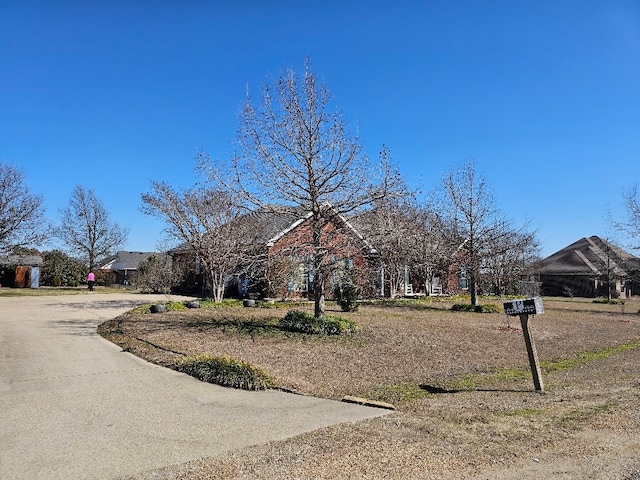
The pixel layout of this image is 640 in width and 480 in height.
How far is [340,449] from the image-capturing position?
14.6ft

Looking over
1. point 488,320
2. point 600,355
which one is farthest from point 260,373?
point 488,320

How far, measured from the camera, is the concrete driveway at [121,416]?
4.23m

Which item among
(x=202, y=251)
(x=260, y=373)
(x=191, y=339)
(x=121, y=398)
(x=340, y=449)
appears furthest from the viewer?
(x=202, y=251)

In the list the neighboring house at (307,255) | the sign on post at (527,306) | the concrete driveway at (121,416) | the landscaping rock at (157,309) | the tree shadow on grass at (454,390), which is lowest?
the tree shadow on grass at (454,390)

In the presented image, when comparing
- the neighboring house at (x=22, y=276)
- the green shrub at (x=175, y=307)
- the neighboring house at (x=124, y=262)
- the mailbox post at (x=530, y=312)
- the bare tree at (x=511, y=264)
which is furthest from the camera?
the neighboring house at (x=124, y=262)

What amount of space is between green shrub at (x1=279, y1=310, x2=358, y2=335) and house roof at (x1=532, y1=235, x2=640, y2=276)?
3303 centimetres

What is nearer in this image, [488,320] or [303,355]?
[303,355]

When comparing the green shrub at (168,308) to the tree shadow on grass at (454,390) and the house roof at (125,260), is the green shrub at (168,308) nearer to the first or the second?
the tree shadow on grass at (454,390)

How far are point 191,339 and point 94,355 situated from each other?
7.20 feet

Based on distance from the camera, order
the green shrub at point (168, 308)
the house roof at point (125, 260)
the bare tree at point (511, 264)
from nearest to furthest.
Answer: the green shrub at point (168, 308), the bare tree at point (511, 264), the house roof at point (125, 260)

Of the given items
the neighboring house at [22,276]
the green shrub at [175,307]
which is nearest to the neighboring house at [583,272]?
the green shrub at [175,307]

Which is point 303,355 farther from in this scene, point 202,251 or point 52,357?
point 202,251

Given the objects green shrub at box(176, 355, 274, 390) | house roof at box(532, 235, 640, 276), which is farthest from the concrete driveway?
house roof at box(532, 235, 640, 276)

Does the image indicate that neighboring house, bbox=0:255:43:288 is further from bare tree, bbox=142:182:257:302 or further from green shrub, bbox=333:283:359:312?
green shrub, bbox=333:283:359:312
